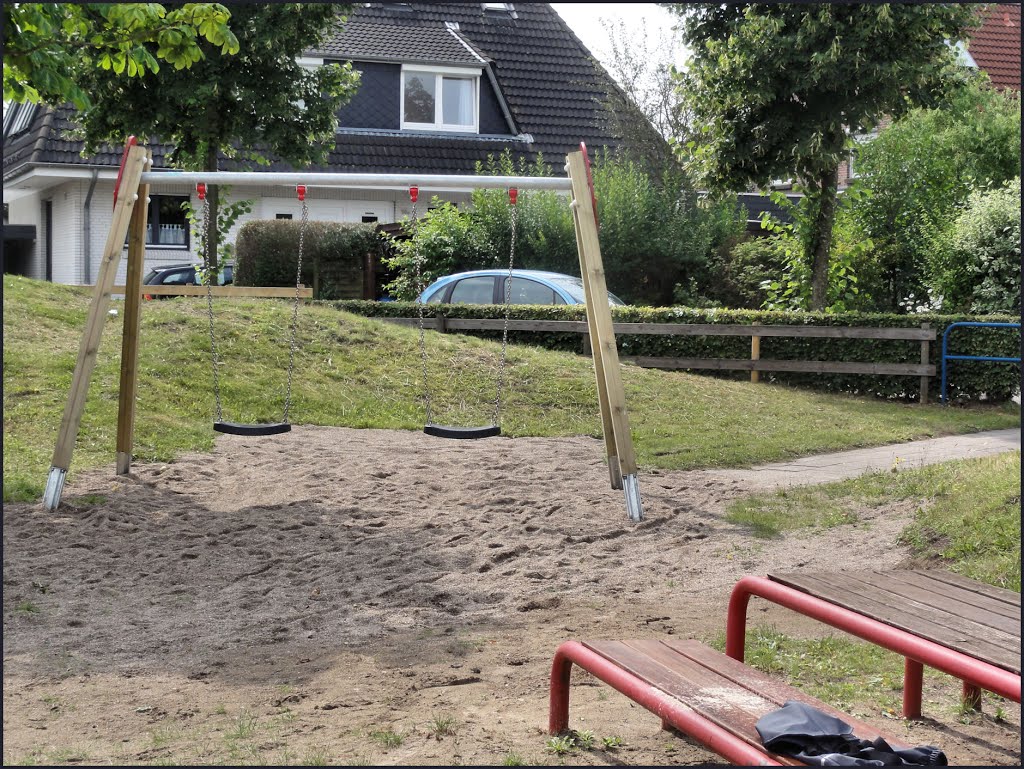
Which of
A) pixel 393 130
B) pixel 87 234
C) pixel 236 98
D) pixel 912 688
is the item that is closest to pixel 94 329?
pixel 912 688

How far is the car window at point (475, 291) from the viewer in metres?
17.5

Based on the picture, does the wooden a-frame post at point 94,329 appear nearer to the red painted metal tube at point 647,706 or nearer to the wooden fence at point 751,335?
the red painted metal tube at point 647,706

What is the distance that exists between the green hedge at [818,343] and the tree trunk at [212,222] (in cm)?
205

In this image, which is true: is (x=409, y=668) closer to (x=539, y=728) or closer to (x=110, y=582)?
(x=539, y=728)

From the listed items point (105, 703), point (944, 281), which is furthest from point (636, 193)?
point (105, 703)

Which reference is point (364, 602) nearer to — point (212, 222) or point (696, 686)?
point (696, 686)

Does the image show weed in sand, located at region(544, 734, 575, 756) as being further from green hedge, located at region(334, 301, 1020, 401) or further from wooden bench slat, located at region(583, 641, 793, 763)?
green hedge, located at region(334, 301, 1020, 401)

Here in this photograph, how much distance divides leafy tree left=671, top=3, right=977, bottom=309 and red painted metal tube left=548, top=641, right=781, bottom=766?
42.3 feet

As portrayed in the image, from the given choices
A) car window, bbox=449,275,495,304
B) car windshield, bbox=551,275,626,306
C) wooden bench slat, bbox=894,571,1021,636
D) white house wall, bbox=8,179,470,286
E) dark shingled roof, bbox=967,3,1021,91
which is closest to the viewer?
wooden bench slat, bbox=894,571,1021,636

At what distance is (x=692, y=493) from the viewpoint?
9.35 meters

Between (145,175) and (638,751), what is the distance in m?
6.24

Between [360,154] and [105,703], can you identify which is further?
[360,154]

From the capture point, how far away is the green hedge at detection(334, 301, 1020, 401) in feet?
48.3

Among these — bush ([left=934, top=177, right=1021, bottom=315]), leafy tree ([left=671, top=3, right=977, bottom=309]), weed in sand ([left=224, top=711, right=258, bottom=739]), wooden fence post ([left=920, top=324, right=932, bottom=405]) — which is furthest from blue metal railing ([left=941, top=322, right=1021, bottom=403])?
weed in sand ([left=224, top=711, right=258, bottom=739])
